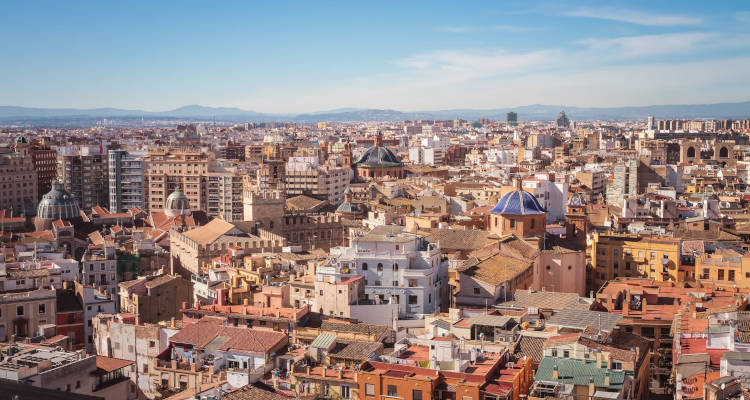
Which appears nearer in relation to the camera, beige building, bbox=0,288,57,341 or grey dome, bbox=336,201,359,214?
beige building, bbox=0,288,57,341

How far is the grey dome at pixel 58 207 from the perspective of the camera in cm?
6844

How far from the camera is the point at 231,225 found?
54406 millimetres

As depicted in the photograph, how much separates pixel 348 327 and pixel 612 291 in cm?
1205

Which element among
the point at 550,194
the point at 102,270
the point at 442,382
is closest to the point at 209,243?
the point at 102,270

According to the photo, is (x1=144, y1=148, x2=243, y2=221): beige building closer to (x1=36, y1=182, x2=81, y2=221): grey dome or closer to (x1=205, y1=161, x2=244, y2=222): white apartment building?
(x1=205, y1=161, x2=244, y2=222): white apartment building

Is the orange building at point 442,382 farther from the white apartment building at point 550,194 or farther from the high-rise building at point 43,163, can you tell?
the high-rise building at point 43,163

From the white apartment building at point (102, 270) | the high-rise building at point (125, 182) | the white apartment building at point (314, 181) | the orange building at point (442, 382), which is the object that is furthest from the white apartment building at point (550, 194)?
the high-rise building at point (125, 182)

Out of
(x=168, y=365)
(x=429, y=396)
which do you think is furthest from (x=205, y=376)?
(x=429, y=396)

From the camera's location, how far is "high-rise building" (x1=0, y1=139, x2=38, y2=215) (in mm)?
84812

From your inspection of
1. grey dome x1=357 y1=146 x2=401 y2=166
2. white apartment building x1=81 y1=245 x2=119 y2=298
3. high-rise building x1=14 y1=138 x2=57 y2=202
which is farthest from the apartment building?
grey dome x1=357 y1=146 x2=401 y2=166

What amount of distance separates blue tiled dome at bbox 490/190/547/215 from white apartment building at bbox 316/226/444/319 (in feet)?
32.2

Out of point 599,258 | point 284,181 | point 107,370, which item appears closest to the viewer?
point 107,370

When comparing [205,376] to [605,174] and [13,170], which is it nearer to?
[13,170]

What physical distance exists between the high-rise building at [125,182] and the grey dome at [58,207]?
19966mm
